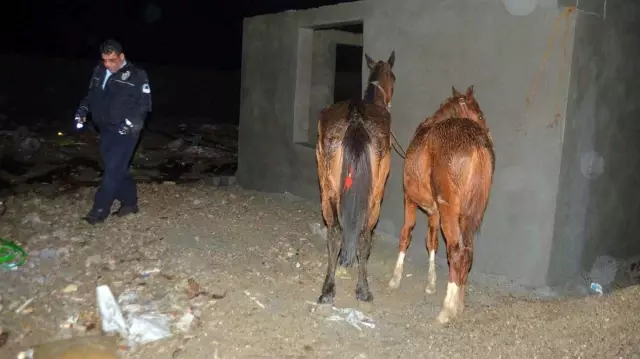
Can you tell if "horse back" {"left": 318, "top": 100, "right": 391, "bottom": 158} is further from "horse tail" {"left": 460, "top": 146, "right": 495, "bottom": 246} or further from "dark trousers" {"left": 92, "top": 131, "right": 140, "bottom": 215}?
"dark trousers" {"left": 92, "top": 131, "right": 140, "bottom": 215}

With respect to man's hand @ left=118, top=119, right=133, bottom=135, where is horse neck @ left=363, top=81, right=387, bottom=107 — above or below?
above

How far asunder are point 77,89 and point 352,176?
2113cm

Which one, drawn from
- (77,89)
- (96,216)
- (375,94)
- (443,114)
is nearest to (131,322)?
(96,216)

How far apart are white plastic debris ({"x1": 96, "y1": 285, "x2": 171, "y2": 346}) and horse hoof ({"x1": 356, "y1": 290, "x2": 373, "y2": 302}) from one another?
1766 mm

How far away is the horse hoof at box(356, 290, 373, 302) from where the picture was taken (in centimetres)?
509

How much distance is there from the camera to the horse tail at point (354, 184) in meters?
4.78

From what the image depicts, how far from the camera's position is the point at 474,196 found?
4.69 meters

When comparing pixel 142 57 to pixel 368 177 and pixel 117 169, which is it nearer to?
pixel 117 169

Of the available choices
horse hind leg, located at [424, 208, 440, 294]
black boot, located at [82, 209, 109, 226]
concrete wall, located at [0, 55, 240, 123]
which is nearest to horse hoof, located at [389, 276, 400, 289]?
horse hind leg, located at [424, 208, 440, 294]

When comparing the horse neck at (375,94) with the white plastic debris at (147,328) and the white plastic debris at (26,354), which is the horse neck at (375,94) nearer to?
the white plastic debris at (147,328)

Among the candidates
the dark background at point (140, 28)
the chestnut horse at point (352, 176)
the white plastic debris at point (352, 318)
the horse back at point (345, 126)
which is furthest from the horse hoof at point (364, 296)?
the dark background at point (140, 28)

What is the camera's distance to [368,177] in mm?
4801

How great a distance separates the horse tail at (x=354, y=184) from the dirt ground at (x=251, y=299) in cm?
73

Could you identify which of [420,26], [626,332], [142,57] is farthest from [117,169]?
[142,57]
